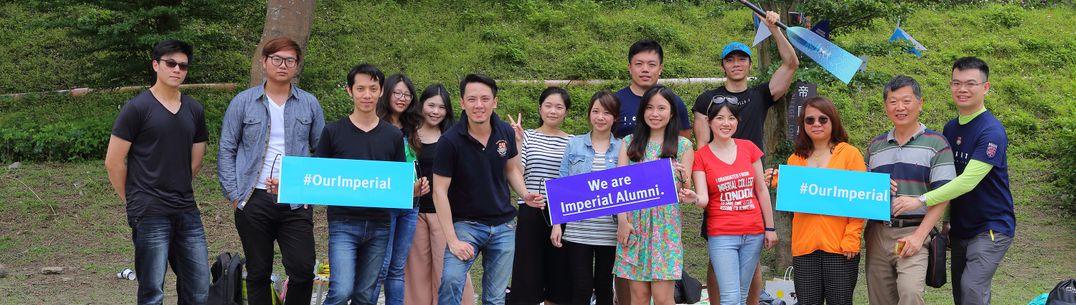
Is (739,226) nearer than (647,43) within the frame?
Yes

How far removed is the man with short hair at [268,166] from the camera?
550cm

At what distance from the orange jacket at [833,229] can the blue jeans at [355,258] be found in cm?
234

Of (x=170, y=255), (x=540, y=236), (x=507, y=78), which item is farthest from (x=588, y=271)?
(x=507, y=78)

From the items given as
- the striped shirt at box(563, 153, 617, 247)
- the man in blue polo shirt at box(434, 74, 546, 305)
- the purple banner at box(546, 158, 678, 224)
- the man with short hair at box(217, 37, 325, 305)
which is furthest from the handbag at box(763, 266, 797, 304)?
the man with short hair at box(217, 37, 325, 305)

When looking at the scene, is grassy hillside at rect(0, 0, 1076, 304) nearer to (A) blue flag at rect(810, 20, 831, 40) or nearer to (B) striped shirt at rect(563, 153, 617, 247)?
(A) blue flag at rect(810, 20, 831, 40)

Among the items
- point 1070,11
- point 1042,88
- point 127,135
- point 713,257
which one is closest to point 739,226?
point 713,257

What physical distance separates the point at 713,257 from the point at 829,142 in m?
0.95

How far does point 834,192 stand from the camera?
5.50 meters

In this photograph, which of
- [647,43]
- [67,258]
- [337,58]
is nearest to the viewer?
[647,43]

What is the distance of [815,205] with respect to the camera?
18.2 ft

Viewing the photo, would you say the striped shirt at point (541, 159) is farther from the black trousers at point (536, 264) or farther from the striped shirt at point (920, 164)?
the striped shirt at point (920, 164)

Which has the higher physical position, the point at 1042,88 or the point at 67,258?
the point at 1042,88

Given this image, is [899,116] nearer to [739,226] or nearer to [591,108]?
[739,226]

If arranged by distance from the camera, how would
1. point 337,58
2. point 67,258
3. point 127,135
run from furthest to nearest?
point 337,58 < point 67,258 < point 127,135
